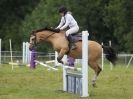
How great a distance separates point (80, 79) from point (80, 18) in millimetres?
45264

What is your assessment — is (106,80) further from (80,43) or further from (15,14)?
(15,14)

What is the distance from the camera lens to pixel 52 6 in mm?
60469

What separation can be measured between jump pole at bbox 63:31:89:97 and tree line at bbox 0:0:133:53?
37.4 meters

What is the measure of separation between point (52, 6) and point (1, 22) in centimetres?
941

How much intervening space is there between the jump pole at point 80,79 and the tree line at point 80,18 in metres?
37.4

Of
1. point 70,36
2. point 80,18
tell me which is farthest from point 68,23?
point 80,18

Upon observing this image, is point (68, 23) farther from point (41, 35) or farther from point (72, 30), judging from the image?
point (41, 35)

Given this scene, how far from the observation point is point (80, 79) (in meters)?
12.2

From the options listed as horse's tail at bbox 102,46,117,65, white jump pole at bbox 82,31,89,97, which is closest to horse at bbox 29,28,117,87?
horse's tail at bbox 102,46,117,65

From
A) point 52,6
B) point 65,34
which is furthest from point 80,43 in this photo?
point 52,6

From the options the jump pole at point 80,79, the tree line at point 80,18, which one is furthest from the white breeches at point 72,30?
the tree line at point 80,18

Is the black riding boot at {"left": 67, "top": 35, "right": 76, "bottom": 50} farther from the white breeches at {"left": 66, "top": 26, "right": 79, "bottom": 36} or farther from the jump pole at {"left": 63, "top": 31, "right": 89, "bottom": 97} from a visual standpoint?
the jump pole at {"left": 63, "top": 31, "right": 89, "bottom": 97}

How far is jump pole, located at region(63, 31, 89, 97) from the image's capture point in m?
11.9

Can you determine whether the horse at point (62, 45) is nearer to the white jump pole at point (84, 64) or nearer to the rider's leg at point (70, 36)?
the rider's leg at point (70, 36)
